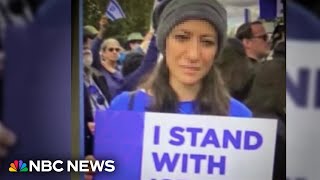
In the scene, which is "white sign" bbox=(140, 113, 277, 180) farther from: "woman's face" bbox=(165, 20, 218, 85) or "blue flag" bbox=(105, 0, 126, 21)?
"blue flag" bbox=(105, 0, 126, 21)

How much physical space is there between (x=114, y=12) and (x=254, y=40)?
20.8 inches

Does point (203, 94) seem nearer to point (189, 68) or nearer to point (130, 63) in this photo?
point (189, 68)

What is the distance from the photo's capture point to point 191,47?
1.90 m

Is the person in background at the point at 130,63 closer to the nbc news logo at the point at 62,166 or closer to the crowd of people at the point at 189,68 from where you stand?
the crowd of people at the point at 189,68

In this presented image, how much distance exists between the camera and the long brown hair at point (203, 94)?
1.92 metres

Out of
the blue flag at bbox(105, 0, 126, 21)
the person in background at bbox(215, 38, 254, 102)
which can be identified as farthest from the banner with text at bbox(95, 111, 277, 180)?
the blue flag at bbox(105, 0, 126, 21)

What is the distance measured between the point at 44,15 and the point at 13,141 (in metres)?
0.48

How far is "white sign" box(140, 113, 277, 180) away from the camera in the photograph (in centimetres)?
192

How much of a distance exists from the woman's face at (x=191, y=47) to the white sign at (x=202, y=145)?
0.18m

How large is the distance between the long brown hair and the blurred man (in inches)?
5.7

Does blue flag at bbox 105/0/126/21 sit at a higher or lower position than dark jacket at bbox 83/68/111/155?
higher

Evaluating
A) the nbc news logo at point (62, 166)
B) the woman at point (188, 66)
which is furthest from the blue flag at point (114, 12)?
the nbc news logo at point (62, 166)

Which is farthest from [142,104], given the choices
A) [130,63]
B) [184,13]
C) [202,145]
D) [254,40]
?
[254,40]

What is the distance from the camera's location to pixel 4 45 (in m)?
1.88
